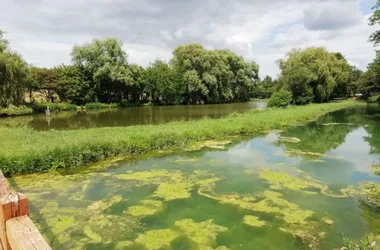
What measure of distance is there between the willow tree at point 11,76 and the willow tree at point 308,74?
2916 cm

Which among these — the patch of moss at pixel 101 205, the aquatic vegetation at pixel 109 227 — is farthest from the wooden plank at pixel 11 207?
the patch of moss at pixel 101 205

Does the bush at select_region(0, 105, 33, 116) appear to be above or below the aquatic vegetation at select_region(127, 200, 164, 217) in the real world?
above

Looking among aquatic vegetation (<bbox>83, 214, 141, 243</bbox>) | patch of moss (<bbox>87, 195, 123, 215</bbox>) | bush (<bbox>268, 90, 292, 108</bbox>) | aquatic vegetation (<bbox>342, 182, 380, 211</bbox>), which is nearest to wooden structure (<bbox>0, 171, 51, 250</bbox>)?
aquatic vegetation (<bbox>83, 214, 141, 243</bbox>)

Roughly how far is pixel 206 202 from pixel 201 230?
4.92ft

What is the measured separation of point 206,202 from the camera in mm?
7328

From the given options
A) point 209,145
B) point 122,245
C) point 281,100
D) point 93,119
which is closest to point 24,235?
point 122,245

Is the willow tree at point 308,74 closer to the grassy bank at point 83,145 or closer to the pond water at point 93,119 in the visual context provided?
the pond water at point 93,119

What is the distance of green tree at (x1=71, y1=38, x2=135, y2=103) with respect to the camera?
4147 centimetres

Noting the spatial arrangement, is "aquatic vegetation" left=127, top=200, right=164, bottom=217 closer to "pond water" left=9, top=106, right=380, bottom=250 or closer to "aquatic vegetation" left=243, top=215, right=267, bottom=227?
"pond water" left=9, top=106, right=380, bottom=250

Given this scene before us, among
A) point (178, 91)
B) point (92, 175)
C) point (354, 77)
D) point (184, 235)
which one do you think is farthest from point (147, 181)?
point (354, 77)

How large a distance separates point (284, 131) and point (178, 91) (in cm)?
2939

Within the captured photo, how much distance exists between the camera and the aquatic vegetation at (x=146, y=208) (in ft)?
21.9

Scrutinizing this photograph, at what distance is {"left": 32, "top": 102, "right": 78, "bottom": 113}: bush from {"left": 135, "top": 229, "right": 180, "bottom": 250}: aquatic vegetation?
3147 cm

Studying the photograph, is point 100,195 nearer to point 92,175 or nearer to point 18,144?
point 92,175
